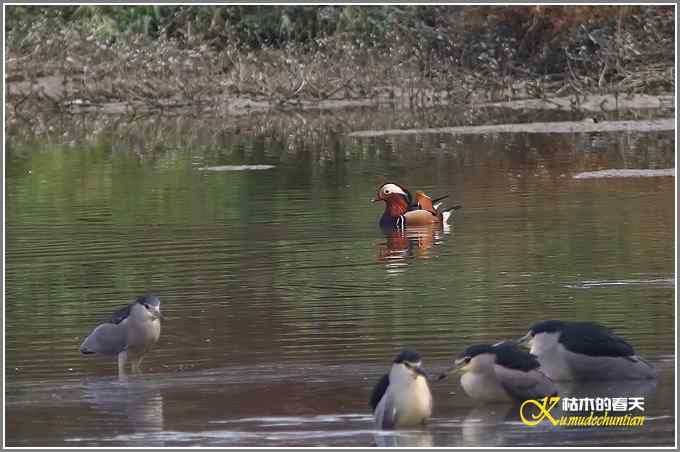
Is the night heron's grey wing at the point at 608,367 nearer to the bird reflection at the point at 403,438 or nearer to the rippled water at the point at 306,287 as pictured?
the rippled water at the point at 306,287

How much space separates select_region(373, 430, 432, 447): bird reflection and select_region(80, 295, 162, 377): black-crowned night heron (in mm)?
2321

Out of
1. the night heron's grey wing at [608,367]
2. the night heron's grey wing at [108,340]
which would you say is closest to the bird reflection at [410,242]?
the night heron's grey wing at [108,340]

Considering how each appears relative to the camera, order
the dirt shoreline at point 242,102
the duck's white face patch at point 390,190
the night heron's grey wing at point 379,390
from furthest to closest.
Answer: the dirt shoreline at point 242,102, the duck's white face patch at point 390,190, the night heron's grey wing at point 379,390

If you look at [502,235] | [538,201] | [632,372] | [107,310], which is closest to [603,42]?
[538,201]

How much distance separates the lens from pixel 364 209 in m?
21.2

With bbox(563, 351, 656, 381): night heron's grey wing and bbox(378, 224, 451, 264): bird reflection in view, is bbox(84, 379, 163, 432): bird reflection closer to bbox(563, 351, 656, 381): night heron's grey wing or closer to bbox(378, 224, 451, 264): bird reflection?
bbox(563, 351, 656, 381): night heron's grey wing

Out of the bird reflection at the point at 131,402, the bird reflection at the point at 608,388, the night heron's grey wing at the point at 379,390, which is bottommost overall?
the bird reflection at the point at 131,402

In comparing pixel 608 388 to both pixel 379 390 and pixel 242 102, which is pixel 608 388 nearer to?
pixel 379 390

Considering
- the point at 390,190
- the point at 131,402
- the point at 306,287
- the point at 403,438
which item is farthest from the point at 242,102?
the point at 403,438

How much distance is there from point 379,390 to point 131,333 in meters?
2.23

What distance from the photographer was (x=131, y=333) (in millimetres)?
10961

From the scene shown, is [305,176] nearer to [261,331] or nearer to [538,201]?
[538,201]

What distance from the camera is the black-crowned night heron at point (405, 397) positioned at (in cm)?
886

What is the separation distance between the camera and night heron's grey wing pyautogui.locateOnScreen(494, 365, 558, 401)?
31.2 ft
